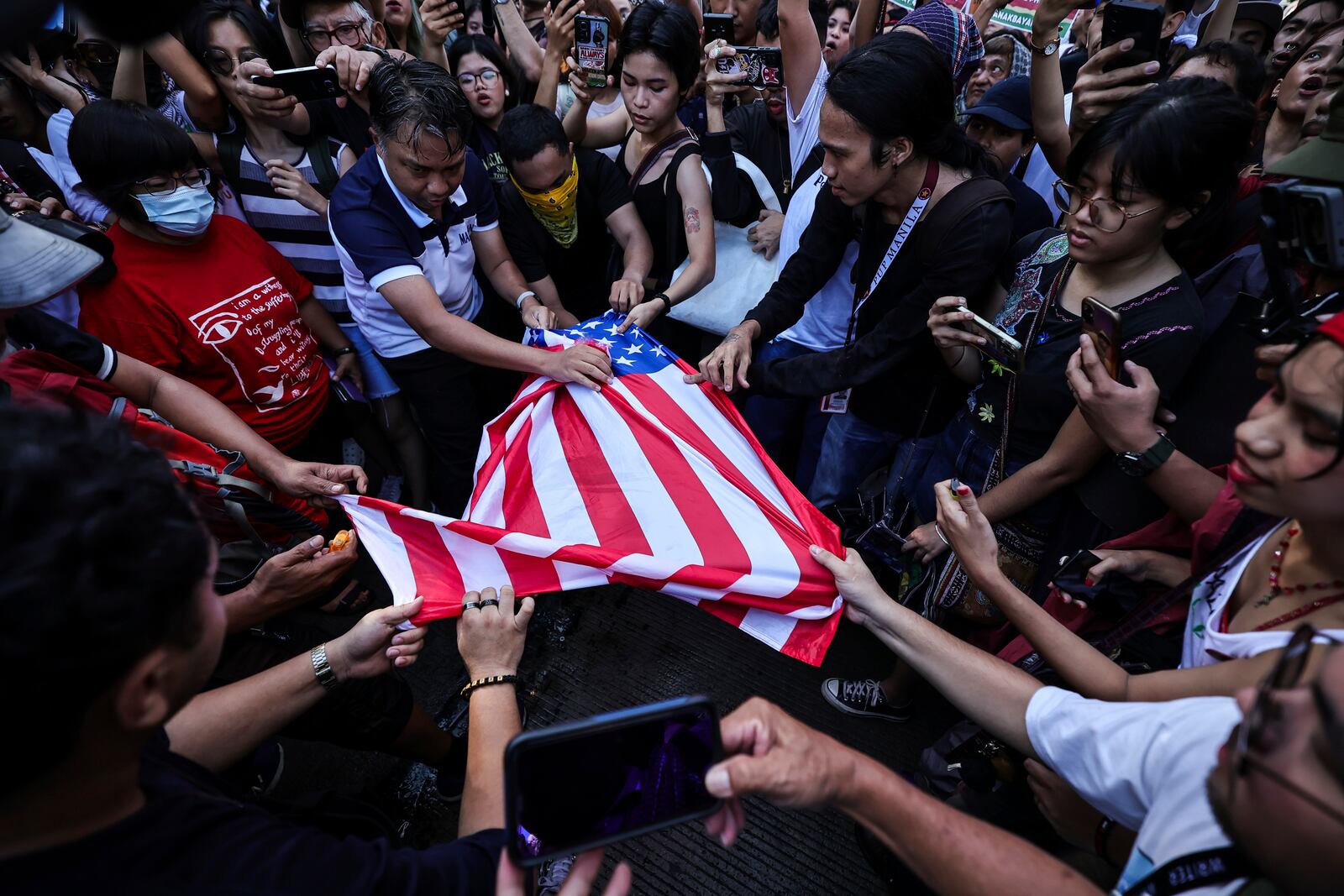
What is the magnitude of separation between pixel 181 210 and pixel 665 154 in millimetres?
Answer: 1922

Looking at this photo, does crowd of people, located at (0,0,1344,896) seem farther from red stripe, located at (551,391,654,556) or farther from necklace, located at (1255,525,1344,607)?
red stripe, located at (551,391,654,556)

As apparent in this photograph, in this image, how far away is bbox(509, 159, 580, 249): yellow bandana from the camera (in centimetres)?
306

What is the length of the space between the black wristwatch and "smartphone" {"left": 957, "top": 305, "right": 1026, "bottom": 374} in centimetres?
35

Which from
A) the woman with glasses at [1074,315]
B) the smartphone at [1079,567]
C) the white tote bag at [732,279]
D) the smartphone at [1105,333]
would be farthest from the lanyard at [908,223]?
the smartphone at [1079,567]

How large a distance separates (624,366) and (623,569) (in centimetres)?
90

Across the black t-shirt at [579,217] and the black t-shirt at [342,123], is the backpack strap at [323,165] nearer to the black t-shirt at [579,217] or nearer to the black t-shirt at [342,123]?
the black t-shirt at [342,123]

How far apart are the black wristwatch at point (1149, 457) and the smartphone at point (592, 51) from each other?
9.57 ft

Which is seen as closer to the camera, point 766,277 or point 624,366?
point 624,366

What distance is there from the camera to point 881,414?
Result: 8.61ft

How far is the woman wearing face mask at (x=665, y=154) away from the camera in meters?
2.95

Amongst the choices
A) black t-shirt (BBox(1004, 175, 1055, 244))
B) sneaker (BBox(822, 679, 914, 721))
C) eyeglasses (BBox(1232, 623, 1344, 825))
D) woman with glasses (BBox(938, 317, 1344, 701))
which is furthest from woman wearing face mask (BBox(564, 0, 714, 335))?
eyeglasses (BBox(1232, 623, 1344, 825))

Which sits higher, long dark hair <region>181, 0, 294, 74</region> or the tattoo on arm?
long dark hair <region>181, 0, 294, 74</region>

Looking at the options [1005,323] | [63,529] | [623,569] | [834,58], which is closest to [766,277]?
[1005,323]

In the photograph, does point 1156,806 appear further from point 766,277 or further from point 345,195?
point 345,195
